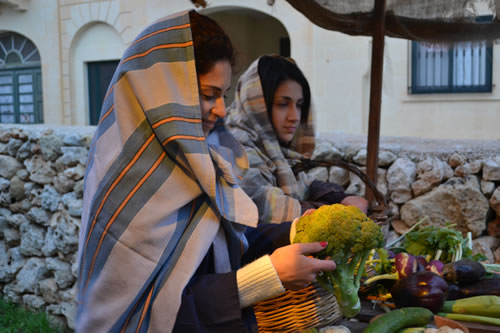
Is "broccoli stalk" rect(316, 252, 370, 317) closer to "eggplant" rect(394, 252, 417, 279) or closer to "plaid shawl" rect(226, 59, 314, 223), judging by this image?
"eggplant" rect(394, 252, 417, 279)

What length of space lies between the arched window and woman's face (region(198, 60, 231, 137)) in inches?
399

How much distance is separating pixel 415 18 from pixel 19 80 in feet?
32.7

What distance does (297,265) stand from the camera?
1163mm

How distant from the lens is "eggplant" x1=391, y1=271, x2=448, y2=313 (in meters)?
1.47

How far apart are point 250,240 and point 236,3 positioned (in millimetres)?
7091

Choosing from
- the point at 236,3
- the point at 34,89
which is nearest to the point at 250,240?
the point at 236,3

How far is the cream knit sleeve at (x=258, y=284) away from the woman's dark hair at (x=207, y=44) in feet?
1.73

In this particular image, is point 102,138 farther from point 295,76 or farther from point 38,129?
point 38,129

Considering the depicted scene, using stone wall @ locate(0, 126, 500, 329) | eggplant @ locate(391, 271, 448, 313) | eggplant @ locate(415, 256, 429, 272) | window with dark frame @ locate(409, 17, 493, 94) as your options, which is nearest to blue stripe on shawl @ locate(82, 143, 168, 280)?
eggplant @ locate(391, 271, 448, 313)

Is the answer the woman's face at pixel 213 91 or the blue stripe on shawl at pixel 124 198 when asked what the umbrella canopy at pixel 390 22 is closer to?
the woman's face at pixel 213 91

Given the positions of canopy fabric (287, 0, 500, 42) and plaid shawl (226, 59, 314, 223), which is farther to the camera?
canopy fabric (287, 0, 500, 42)

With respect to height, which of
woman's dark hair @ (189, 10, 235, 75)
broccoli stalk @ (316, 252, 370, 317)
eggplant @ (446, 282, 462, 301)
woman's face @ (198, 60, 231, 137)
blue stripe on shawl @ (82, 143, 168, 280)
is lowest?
eggplant @ (446, 282, 462, 301)

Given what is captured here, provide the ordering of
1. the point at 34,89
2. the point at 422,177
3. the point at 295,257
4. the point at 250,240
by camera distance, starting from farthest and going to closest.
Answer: the point at 34,89
the point at 422,177
the point at 250,240
the point at 295,257

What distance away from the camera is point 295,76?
2.39 m
